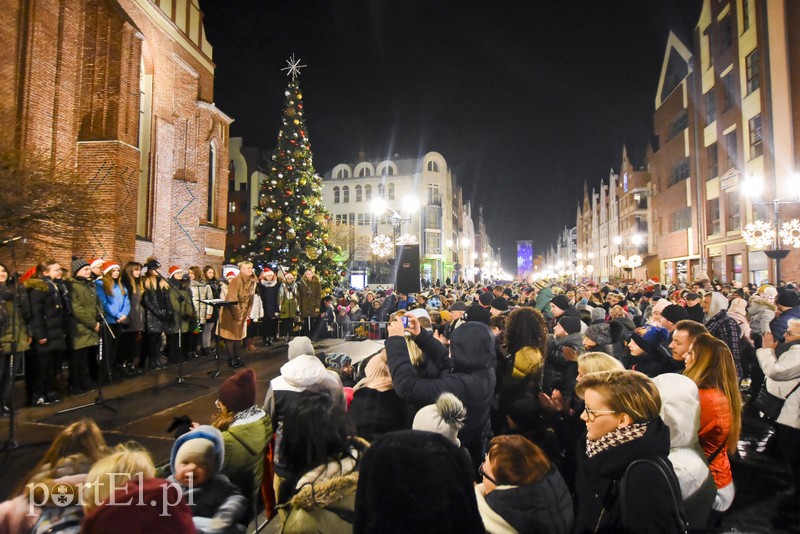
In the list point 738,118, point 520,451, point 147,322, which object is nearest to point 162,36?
point 147,322

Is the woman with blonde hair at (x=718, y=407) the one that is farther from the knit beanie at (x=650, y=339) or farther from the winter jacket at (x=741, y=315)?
the winter jacket at (x=741, y=315)

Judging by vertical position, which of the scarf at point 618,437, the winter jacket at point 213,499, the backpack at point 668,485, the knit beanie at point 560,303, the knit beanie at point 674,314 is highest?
the knit beanie at point 560,303

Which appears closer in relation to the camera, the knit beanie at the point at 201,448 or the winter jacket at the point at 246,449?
the knit beanie at the point at 201,448

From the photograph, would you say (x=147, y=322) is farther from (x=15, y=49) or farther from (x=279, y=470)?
(x=15, y=49)

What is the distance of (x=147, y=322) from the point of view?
8438 millimetres

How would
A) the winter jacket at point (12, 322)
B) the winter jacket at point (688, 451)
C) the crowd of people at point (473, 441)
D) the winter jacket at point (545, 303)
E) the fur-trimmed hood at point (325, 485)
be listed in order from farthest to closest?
1. the winter jacket at point (545, 303)
2. the winter jacket at point (12, 322)
3. the winter jacket at point (688, 451)
4. the fur-trimmed hood at point (325, 485)
5. the crowd of people at point (473, 441)

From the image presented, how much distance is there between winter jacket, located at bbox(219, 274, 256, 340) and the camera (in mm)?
8820

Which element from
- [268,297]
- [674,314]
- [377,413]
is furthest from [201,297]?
[674,314]

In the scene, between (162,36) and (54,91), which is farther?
(162,36)

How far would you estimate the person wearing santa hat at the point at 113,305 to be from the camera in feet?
25.2

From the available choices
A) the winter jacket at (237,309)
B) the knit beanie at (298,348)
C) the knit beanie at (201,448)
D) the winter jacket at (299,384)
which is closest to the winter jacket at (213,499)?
the knit beanie at (201,448)

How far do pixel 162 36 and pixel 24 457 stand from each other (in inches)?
644

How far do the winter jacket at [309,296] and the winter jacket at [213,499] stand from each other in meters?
10.5

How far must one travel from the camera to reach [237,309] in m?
8.89
